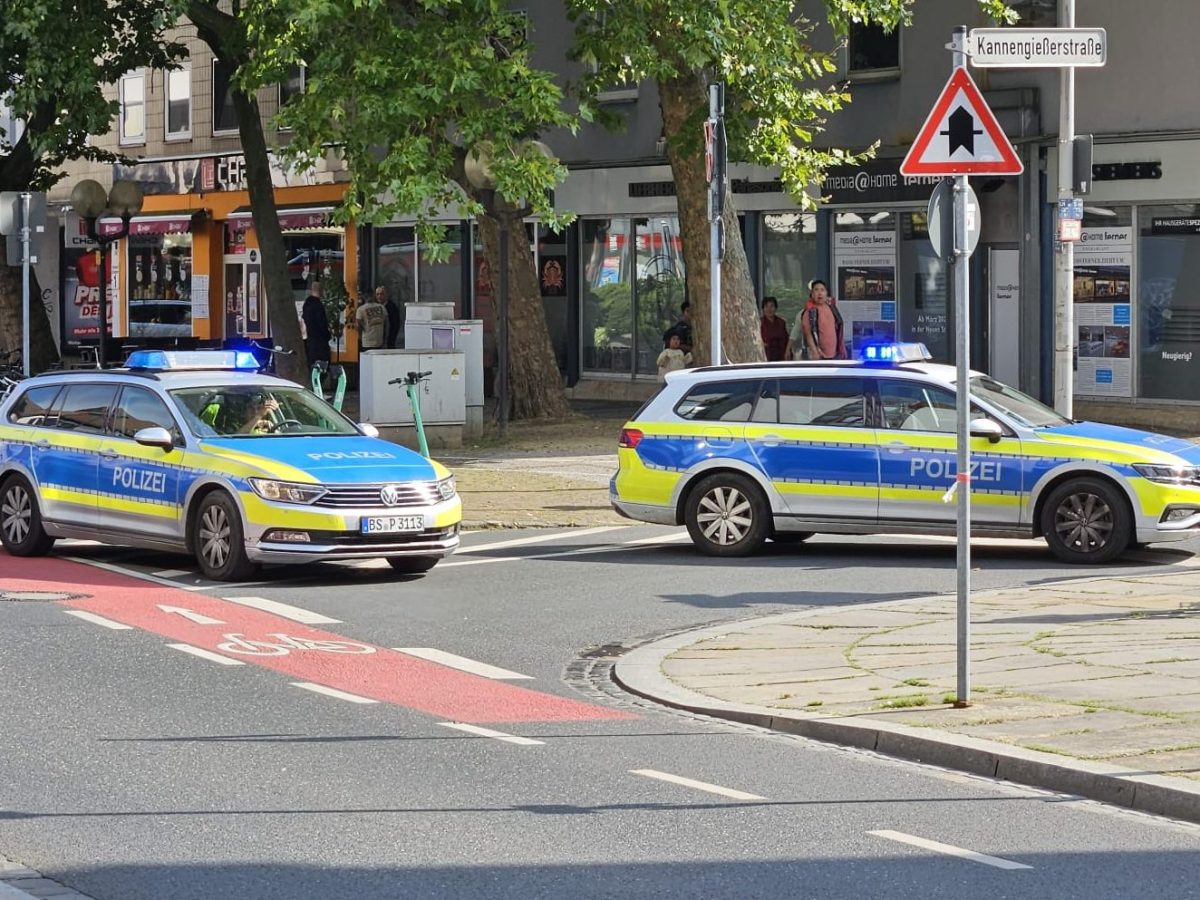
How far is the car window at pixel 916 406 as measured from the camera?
53.8 feet

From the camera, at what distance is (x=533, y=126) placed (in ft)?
84.0

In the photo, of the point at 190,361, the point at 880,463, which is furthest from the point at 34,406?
the point at 880,463

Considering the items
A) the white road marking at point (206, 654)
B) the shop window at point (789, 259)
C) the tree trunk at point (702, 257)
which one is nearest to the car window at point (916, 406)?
the white road marking at point (206, 654)

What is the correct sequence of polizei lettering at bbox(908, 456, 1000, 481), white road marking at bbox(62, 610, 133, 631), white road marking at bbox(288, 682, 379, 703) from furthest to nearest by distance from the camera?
polizei lettering at bbox(908, 456, 1000, 481), white road marking at bbox(62, 610, 133, 631), white road marking at bbox(288, 682, 379, 703)

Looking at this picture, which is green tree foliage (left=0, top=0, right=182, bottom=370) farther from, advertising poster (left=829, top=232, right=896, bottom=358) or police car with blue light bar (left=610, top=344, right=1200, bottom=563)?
police car with blue light bar (left=610, top=344, right=1200, bottom=563)

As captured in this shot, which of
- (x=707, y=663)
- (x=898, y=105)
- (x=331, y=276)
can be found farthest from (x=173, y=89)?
(x=707, y=663)

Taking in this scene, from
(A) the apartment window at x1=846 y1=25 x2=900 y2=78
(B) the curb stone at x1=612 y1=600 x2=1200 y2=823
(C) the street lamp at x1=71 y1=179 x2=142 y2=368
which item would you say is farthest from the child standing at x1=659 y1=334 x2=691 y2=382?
(B) the curb stone at x1=612 y1=600 x2=1200 y2=823

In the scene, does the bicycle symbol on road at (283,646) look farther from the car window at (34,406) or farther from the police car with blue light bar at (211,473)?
the car window at (34,406)

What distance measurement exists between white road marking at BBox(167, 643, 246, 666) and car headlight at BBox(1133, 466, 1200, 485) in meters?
7.14

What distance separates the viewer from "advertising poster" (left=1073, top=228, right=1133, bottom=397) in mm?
28062

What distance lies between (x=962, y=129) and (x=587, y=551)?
8.07 meters

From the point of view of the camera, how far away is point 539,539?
59.7ft

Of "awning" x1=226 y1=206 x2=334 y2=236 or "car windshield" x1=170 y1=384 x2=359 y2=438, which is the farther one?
"awning" x1=226 y1=206 x2=334 y2=236

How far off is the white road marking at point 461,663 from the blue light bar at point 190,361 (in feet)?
18.2
